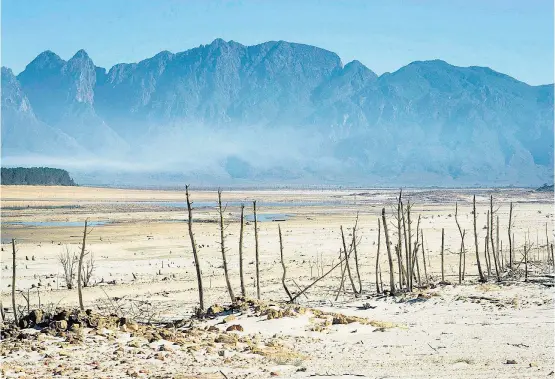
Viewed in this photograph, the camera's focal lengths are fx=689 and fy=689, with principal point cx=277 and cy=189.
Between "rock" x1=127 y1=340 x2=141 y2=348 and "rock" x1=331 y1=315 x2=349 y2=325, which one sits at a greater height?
"rock" x1=127 y1=340 x2=141 y2=348

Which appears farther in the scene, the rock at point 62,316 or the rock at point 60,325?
the rock at point 62,316

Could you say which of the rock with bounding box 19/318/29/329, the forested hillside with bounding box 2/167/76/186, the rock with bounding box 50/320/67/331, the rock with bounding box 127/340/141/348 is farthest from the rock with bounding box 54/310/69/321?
the forested hillside with bounding box 2/167/76/186

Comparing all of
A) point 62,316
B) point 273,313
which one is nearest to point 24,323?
point 62,316

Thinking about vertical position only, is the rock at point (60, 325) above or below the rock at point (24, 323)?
above

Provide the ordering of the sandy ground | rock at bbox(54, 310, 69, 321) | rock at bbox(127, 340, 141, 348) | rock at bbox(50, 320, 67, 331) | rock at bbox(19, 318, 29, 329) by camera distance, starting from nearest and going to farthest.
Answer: the sandy ground → rock at bbox(127, 340, 141, 348) → rock at bbox(50, 320, 67, 331) → rock at bbox(54, 310, 69, 321) → rock at bbox(19, 318, 29, 329)

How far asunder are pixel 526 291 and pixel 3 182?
149m

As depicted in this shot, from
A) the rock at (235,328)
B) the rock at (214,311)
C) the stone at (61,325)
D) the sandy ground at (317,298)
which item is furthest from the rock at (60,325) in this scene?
the rock at (214,311)

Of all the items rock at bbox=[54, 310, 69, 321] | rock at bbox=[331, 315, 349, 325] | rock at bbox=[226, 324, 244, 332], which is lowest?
rock at bbox=[331, 315, 349, 325]

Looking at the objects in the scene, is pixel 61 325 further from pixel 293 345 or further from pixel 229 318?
pixel 293 345

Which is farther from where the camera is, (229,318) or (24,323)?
(229,318)

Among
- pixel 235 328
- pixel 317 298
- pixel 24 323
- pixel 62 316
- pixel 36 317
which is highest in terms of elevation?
pixel 62 316

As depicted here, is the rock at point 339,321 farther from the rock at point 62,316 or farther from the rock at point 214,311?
the rock at point 62,316

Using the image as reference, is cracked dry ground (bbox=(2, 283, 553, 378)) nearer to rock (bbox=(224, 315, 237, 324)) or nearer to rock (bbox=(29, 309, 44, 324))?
rock (bbox=(224, 315, 237, 324))

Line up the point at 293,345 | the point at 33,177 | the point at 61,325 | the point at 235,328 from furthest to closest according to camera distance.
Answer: the point at 33,177 < the point at 235,328 < the point at 293,345 < the point at 61,325
